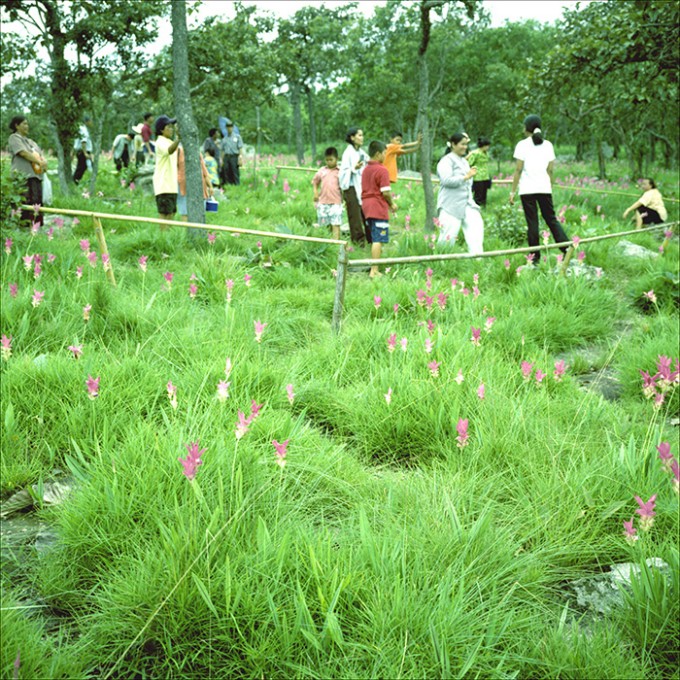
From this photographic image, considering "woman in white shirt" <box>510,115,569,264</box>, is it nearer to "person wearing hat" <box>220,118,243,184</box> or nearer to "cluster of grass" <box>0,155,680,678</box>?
"cluster of grass" <box>0,155,680,678</box>

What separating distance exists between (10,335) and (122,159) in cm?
1589

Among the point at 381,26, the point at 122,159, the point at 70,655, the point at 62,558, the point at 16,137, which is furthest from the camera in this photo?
the point at 381,26

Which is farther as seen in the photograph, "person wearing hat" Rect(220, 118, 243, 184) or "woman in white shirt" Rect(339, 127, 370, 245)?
"person wearing hat" Rect(220, 118, 243, 184)

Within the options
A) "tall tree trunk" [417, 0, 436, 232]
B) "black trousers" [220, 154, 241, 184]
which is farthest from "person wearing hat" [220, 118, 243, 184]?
"tall tree trunk" [417, 0, 436, 232]

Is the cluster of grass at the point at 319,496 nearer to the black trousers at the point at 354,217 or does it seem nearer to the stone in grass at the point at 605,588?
the stone in grass at the point at 605,588

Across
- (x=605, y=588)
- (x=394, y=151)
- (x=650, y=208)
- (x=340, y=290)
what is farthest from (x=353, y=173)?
(x=605, y=588)

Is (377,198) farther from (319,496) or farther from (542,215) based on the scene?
(319,496)

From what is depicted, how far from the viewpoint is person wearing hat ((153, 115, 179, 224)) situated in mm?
8680

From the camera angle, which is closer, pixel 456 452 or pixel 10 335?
pixel 456 452

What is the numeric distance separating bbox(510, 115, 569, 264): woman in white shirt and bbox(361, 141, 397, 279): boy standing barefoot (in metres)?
1.78

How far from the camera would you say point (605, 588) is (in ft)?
7.80

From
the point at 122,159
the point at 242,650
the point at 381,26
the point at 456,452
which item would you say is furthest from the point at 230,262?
the point at 381,26

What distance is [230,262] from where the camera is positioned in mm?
6445

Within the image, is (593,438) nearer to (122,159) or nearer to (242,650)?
(242,650)
